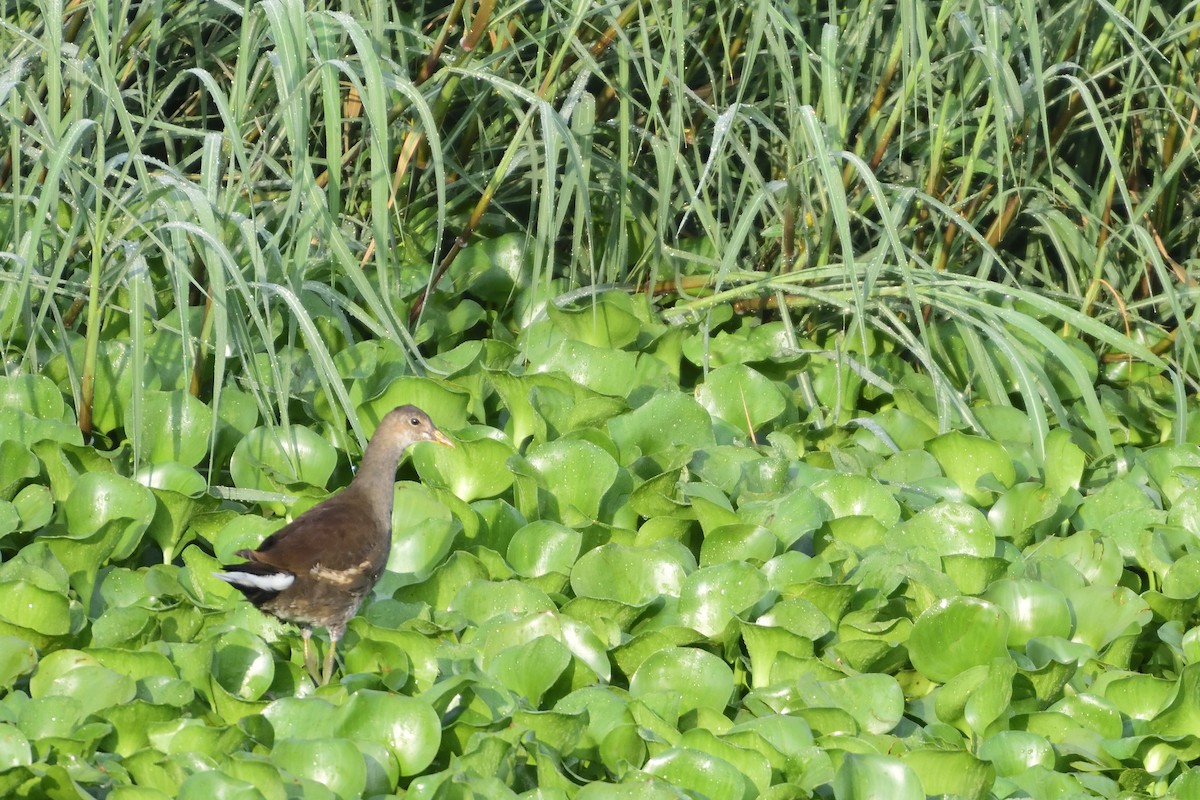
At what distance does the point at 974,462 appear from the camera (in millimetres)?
4000

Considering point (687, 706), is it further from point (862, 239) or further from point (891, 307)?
point (862, 239)

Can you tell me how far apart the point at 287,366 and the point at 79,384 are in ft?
1.77

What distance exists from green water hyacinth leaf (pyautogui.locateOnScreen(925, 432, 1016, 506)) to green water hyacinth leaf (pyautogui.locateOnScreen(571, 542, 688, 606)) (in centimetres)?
90

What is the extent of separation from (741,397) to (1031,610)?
1.04m

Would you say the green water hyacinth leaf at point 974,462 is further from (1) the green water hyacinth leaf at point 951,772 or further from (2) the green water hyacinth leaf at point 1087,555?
(1) the green water hyacinth leaf at point 951,772

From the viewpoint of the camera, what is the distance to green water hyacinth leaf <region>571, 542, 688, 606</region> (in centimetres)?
338

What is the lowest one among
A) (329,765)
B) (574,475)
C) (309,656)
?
(309,656)

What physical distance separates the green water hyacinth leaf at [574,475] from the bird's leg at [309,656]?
679 millimetres

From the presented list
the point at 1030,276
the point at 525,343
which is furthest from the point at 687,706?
the point at 1030,276

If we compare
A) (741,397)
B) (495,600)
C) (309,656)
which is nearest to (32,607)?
(309,656)

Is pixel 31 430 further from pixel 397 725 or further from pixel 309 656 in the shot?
pixel 397 725

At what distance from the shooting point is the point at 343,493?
344 centimetres

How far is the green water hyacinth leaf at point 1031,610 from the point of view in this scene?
11.0 feet

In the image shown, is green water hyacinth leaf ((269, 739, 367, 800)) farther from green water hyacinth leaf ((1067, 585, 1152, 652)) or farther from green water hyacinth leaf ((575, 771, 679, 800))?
green water hyacinth leaf ((1067, 585, 1152, 652))
